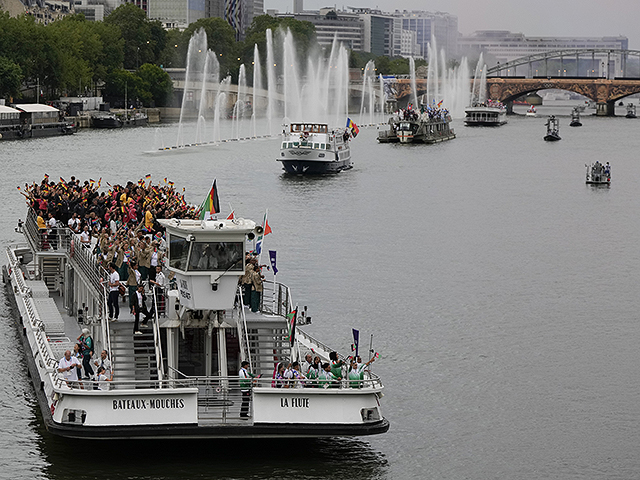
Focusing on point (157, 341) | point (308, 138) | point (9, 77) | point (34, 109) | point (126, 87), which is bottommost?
point (157, 341)

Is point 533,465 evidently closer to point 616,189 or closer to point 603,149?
point 616,189

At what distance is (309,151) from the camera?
95562 millimetres

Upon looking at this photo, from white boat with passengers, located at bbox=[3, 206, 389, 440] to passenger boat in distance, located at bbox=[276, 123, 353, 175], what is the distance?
63328 millimetres

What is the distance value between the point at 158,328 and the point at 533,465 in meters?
9.81

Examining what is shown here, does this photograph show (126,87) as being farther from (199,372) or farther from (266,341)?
(199,372)

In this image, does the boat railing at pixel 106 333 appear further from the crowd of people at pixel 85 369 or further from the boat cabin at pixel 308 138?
the boat cabin at pixel 308 138

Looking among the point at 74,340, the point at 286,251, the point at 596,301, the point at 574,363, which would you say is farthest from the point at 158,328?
the point at 286,251

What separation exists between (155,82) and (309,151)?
95887 millimetres

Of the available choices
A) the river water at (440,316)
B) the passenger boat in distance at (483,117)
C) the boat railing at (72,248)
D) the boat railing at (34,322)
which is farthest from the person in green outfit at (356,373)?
the passenger boat in distance at (483,117)


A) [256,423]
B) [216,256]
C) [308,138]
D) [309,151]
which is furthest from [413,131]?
[256,423]

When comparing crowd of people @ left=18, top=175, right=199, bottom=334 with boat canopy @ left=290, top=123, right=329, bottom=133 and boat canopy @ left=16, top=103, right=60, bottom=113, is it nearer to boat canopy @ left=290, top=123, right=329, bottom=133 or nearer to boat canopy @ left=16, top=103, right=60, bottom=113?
boat canopy @ left=290, top=123, right=329, bottom=133

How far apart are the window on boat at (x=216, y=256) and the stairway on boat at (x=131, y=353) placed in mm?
2480

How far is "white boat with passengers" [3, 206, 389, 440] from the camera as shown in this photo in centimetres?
2594

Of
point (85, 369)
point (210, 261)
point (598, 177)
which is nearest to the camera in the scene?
point (210, 261)
